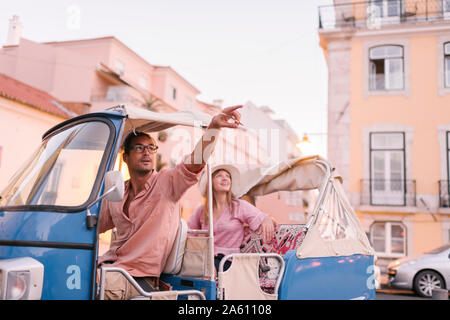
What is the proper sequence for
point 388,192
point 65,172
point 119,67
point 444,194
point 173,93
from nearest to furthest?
point 65,172 < point 444,194 < point 388,192 < point 119,67 < point 173,93

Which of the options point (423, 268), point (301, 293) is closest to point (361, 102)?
point (423, 268)

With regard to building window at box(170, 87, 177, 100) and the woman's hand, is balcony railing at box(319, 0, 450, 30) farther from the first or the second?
building window at box(170, 87, 177, 100)

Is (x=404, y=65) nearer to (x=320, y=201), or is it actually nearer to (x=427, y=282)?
(x=427, y=282)

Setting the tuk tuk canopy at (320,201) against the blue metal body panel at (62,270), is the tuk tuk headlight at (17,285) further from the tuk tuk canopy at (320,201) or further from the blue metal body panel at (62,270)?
the tuk tuk canopy at (320,201)

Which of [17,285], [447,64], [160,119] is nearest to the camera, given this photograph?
[17,285]

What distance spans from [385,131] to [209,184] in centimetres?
1629

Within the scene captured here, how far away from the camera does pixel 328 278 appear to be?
4.32 m

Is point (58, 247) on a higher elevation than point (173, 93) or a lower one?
lower

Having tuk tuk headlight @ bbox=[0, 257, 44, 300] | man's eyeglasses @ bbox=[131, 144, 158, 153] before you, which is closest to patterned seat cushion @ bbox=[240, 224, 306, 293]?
man's eyeglasses @ bbox=[131, 144, 158, 153]

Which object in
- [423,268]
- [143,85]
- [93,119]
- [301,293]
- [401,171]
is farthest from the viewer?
[143,85]

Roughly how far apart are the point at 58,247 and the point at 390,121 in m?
17.8

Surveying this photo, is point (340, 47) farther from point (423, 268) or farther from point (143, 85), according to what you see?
point (143, 85)

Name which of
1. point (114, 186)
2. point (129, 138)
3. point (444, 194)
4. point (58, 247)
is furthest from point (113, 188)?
point (444, 194)

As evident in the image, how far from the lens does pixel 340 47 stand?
63.5 ft
